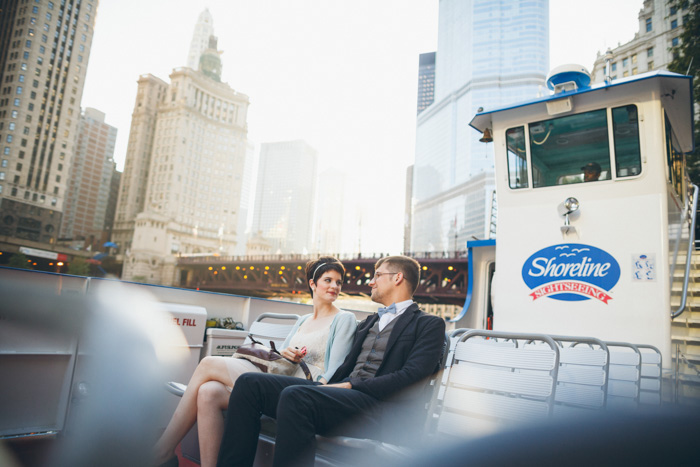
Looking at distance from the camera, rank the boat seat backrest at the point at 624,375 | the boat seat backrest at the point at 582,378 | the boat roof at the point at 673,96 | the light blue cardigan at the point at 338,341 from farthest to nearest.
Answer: the boat roof at the point at 673,96
the boat seat backrest at the point at 624,375
the light blue cardigan at the point at 338,341
the boat seat backrest at the point at 582,378

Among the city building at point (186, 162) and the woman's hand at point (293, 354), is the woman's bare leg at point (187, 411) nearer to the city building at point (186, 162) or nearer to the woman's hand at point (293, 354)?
the woman's hand at point (293, 354)

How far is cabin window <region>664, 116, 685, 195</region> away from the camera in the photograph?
19.2ft

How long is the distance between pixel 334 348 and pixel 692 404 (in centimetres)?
255

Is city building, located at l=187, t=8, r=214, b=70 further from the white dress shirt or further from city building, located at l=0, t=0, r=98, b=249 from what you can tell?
the white dress shirt

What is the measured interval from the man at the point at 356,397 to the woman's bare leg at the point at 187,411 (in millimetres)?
352

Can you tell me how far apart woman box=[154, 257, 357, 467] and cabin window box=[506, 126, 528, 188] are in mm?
3886

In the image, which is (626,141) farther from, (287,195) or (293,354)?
(287,195)

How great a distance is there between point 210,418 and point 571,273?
4.65m

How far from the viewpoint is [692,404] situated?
71 cm

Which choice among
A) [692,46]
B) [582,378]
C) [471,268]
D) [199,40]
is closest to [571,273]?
[471,268]

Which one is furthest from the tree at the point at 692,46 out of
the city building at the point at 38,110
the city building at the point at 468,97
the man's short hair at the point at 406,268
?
the city building at the point at 468,97

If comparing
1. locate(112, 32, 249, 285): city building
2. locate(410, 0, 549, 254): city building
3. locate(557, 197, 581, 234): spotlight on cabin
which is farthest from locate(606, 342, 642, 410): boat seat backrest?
locate(410, 0, 549, 254): city building

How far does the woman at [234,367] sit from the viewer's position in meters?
2.71

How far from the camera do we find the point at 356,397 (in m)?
2.49
